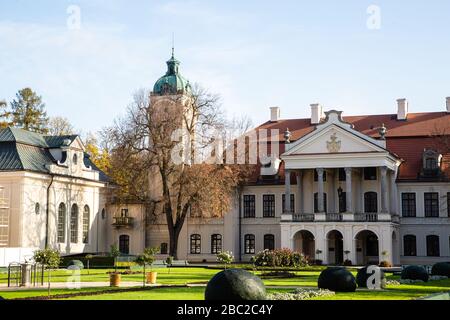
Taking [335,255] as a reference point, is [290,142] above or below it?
above

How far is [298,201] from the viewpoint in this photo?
55.7m

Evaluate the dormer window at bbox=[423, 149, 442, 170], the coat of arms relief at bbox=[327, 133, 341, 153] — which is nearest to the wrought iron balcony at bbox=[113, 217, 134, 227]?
the coat of arms relief at bbox=[327, 133, 341, 153]

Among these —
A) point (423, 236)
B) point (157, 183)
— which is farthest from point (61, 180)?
point (423, 236)

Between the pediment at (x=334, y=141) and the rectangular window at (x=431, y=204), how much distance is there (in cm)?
573

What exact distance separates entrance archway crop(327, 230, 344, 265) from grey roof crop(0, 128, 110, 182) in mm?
20874

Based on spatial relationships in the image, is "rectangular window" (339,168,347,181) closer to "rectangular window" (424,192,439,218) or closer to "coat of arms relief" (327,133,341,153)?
"coat of arms relief" (327,133,341,153)

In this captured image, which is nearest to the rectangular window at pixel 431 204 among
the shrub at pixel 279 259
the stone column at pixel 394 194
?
the stone column at pixel 394 194

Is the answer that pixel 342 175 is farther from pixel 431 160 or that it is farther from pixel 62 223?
pixel 62 223

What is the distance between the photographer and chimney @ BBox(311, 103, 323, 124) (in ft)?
197

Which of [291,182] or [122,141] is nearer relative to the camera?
[122,141]

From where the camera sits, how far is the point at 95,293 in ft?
73.4
